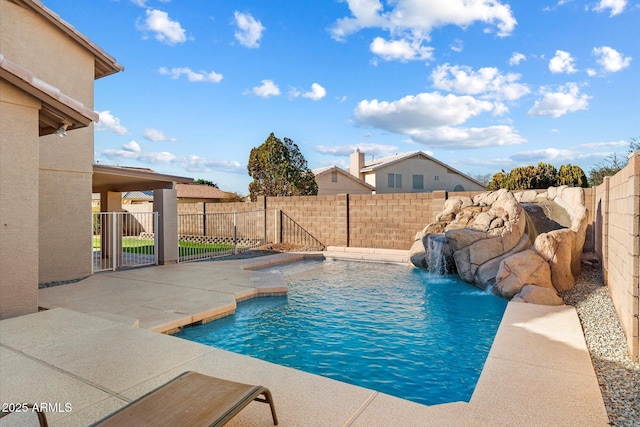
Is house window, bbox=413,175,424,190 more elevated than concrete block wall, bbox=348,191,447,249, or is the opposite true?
house window, bbox=413,175,424,190

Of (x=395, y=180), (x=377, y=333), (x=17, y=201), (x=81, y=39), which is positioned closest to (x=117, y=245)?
(x=81, y=39)

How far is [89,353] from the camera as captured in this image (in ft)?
13.5

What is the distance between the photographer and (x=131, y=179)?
11.7 metres

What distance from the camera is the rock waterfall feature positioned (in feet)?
25.5

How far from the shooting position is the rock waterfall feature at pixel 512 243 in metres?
7.79

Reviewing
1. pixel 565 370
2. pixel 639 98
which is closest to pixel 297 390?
pixel 565 370

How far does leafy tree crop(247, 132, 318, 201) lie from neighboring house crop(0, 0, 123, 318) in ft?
33.8

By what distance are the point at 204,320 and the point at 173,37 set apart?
11684 millimetres

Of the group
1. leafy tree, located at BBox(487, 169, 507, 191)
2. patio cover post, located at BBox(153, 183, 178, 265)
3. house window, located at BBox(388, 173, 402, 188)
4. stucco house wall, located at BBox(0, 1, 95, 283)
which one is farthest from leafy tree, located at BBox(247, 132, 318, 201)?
leafy tree, located at BBox(487, 169, 507, 191)

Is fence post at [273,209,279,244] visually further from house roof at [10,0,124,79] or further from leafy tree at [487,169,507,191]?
leafy tree at [487,169,507,191]

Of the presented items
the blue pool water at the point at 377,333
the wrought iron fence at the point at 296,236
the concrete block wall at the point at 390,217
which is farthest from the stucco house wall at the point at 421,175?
the blue pool water at the point at 377,333

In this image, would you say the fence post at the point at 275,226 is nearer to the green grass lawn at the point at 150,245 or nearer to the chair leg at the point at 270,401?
the green grass lawn at the point at 150,245

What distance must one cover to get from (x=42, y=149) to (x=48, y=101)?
3.83 meters

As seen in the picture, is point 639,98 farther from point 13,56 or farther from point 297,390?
point 13,56
